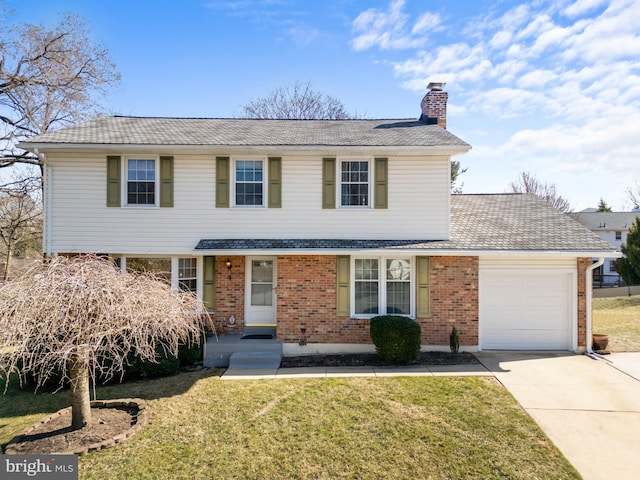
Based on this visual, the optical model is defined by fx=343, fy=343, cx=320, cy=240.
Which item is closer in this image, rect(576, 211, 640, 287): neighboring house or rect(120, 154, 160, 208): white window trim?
rect(120, 154, 160, 208): white window trim

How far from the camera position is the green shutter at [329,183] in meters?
9.55

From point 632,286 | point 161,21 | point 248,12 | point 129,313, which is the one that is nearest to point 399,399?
point 129,313

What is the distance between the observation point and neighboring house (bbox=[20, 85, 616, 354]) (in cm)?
920

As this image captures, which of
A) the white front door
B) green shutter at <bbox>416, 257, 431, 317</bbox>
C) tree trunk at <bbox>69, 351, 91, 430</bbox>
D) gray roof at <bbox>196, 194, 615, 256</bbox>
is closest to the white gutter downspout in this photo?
gray roof at <bbox>196, 194, 615, 256</bbox>

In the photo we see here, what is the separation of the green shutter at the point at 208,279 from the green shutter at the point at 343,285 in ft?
11.5

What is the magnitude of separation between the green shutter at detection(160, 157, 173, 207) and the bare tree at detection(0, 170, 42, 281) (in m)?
12.3

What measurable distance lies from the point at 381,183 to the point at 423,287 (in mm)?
3054

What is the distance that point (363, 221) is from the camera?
9.55 metres

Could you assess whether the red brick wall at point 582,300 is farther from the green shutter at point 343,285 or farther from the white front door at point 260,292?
the white front door at point 260,292

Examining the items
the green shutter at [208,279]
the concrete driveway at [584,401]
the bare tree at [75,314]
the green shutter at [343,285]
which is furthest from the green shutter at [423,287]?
the bare tree at [75,314]

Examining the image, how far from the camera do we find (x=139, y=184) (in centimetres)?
967

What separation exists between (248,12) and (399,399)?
11560 millimetres

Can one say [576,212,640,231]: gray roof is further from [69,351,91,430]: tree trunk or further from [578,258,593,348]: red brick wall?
[69,351,91,430]: tree trunk

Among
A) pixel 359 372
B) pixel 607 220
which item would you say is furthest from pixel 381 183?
pixel 607 220
